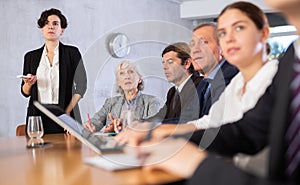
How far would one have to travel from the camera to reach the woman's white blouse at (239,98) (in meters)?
1.35

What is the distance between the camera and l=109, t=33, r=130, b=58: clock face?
549 cm

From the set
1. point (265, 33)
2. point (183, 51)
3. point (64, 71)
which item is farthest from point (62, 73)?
point (265, 33)

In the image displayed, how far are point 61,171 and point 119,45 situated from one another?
14.5 ft

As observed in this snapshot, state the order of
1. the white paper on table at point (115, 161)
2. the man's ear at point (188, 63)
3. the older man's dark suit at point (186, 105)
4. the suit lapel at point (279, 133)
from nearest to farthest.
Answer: the suit lapel at point (279, 133) → the white paper on table at point (115, 161) → the older man's dark suit at point (186, 105) → the man's ear at point (188, 63)

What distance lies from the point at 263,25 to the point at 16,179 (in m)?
0.95

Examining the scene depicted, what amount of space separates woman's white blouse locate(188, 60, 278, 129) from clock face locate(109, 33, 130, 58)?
3.91 metres

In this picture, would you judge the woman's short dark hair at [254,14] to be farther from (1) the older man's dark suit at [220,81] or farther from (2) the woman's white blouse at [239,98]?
(1) the older man's dark suit at [220,81]

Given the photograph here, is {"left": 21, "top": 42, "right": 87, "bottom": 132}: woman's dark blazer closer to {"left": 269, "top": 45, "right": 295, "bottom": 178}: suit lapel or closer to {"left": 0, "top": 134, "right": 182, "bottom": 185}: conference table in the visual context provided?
{"left": 0, "top": 134, "right": 182, "bottom": 185}: conference table

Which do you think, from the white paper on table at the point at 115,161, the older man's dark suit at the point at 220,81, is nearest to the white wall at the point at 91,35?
the older man's dark suit at the point at 220,81

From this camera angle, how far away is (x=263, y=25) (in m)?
1.37

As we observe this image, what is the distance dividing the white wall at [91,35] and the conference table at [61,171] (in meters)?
1.30

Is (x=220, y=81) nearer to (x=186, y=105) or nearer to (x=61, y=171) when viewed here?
(x=186, y=105)

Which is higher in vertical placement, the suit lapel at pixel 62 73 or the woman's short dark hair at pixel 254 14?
A: the woman's short dark hair at pixel 254 14

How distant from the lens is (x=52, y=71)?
3154mm
